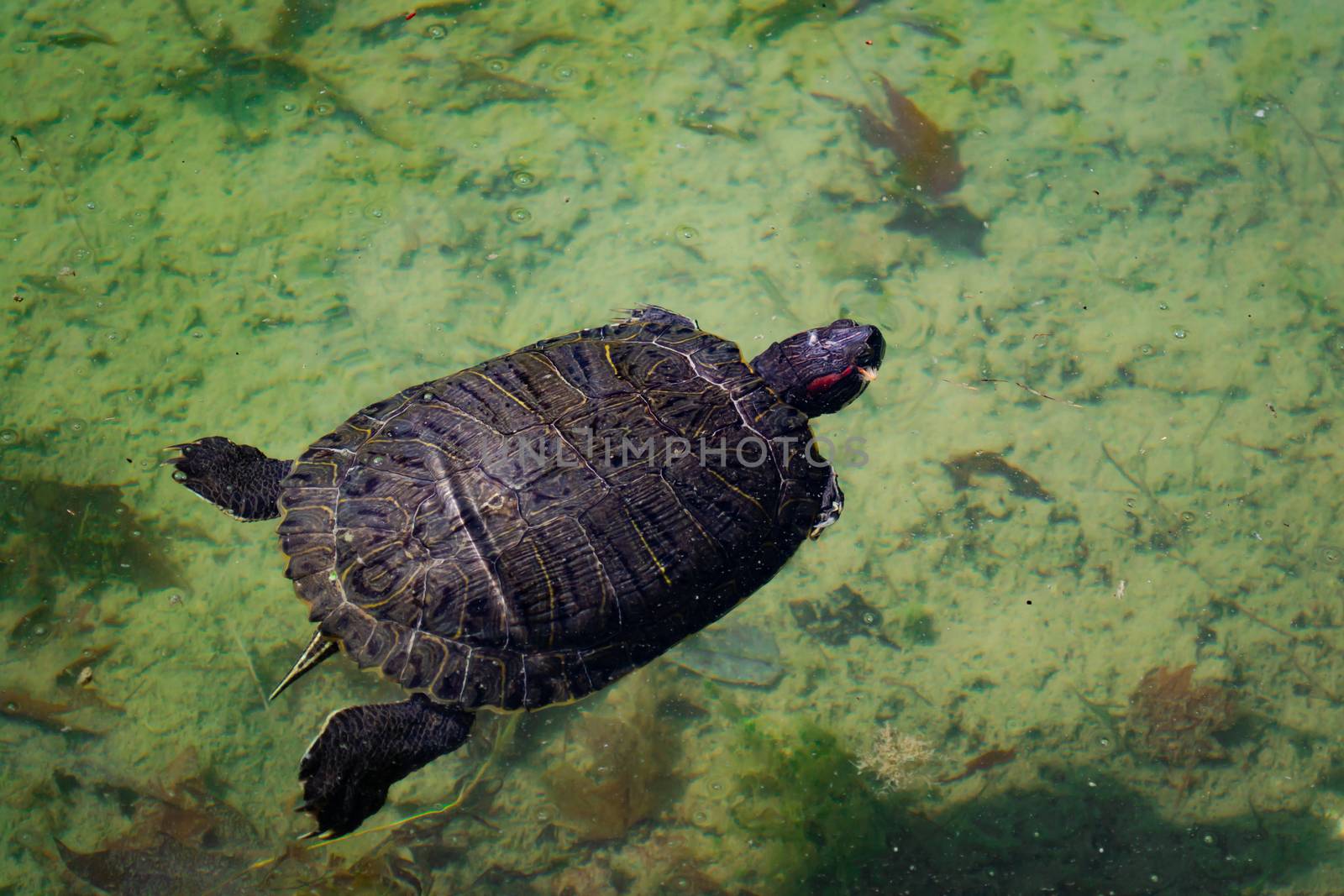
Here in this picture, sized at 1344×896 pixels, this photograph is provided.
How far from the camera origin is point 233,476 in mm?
3068

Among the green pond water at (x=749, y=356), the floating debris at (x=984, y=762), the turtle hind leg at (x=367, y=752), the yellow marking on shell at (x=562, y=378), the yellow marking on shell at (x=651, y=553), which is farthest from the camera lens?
the floating debris at (x=984, y=762)

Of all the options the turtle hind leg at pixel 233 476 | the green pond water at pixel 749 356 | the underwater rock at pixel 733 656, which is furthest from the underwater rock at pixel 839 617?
the turtle hind leg at pixel 233 476

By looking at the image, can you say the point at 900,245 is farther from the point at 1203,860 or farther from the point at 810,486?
the point at 1203,860

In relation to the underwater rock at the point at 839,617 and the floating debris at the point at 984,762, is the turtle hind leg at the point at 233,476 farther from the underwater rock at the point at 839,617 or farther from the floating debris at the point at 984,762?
the floating debris at the point at 984,762

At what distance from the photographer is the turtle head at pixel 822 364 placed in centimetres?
343

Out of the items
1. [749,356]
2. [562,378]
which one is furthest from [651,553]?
[749,356]

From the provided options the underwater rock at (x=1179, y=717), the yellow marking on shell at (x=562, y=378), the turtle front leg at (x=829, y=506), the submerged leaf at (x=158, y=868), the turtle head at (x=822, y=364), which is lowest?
the underwater rock at (x=1179, y=717)

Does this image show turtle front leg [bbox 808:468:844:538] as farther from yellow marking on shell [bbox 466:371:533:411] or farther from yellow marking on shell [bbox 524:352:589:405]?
yellow marking on shell [bbox 466:371:533:411]

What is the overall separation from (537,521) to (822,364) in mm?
1448

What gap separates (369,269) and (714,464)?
2.16m

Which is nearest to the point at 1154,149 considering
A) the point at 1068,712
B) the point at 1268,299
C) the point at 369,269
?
the point at 1268,299

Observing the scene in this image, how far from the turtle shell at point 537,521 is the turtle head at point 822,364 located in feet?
1.41

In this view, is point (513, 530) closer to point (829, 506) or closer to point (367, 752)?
point (367, 752)

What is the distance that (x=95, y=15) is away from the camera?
447cm
